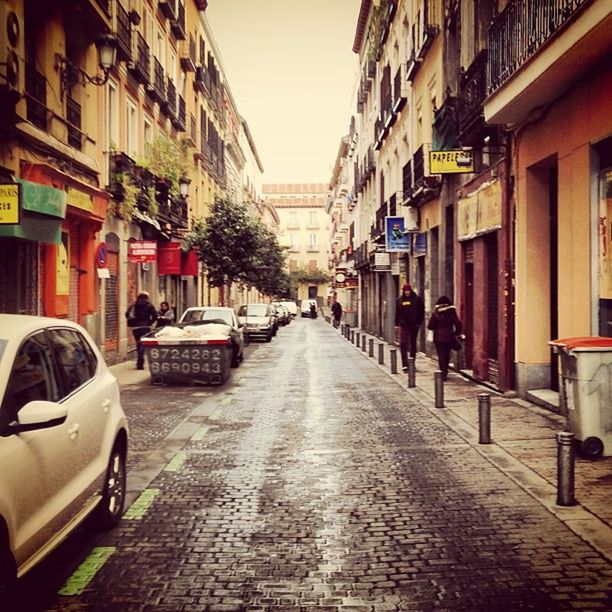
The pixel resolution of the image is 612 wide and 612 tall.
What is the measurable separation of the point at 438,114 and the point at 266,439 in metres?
11.8

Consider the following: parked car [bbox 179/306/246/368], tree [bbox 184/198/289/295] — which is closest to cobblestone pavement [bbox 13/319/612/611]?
parked car [bbox 179/306/246/368]

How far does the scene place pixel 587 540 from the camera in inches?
206

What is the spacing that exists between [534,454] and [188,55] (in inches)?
1082

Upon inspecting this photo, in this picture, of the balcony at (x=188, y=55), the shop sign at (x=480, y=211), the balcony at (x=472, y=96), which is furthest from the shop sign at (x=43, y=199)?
the balcony at (x=188, y=55)

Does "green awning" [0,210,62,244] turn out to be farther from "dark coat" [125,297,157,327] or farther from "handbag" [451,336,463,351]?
"handbag" [451,336,463,351]

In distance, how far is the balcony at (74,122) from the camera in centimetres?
1670

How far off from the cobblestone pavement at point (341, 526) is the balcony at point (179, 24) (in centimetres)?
2192

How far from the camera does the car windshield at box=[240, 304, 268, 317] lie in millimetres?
33906

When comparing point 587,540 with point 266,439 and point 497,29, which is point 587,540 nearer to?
point 266,439

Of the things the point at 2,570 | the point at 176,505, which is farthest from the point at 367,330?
the point at 2,570

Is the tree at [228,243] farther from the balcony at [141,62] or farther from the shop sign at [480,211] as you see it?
the shop sign at [480,211]

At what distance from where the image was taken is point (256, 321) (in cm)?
3300

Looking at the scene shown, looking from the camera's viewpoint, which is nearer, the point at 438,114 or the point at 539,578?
the point at 539,578

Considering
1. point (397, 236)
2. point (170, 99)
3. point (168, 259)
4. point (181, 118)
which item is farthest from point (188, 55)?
point (397, 236)
